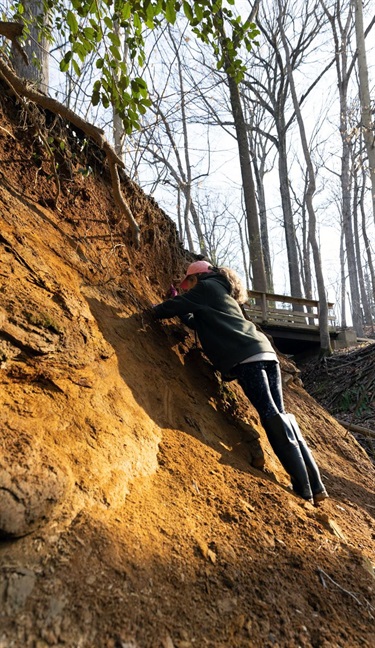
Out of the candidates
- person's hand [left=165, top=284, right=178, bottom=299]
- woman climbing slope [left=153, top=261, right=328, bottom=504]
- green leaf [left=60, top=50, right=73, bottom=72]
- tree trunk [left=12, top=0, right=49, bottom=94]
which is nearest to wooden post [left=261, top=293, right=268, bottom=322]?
person's hand [left=165, top=284, right=178, bottom=299]

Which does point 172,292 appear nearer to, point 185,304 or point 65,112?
point 185,304

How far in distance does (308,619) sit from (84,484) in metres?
1.26

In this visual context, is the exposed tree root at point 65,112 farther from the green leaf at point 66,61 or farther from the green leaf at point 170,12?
the green leaf at point 170,12

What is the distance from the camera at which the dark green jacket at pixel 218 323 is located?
3.44m

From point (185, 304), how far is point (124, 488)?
1.85m

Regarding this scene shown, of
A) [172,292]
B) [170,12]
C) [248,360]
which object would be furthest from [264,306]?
[170,12]

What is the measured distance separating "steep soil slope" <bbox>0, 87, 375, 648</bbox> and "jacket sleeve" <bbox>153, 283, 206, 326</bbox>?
0.24m

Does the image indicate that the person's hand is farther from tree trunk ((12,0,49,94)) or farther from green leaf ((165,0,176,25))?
tree trunk ((12,0,49,94))

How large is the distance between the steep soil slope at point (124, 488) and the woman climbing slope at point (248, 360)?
220 millimetres

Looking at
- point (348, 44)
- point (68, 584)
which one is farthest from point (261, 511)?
point (348, 44)

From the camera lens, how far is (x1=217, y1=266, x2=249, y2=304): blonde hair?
3.93 m

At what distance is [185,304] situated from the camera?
364 centimetres

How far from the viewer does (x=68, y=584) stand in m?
1.58

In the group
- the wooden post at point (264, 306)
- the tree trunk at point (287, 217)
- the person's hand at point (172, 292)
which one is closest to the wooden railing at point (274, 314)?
the wooden post at point (264, 306)
